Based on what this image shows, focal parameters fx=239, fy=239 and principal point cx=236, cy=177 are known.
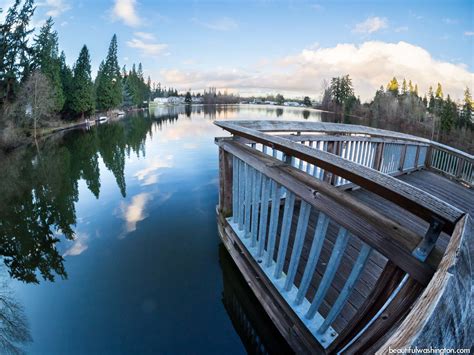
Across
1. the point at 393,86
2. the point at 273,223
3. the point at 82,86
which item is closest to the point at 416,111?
the point at 393,86

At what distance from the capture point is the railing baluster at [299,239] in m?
1.75

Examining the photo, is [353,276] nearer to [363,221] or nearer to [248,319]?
[363,221]

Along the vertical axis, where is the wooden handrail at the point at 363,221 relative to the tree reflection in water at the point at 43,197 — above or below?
above

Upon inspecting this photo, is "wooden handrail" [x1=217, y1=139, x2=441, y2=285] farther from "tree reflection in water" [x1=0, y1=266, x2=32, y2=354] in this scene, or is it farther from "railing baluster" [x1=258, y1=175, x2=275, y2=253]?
"tree reflection in water" [x1=0, y1=266, x2=32, y2=354]

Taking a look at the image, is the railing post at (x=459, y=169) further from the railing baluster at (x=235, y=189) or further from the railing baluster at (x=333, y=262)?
the railing baluster at (x=333, y=262)

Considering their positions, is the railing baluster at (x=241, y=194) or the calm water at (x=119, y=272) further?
the railing baluster at (x=241, y=194)

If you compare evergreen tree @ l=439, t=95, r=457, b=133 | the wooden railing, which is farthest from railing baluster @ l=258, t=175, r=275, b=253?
evergreen tree @ l=439, t=95, r=457, b=133

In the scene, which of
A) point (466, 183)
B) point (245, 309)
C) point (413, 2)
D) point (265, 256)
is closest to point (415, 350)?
point (265, 256)

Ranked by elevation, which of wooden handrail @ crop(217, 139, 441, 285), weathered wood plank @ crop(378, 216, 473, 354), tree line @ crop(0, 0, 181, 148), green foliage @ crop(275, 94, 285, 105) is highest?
green foliage @ crop(275, 94, 285, 105)

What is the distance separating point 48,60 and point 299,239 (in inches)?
1102

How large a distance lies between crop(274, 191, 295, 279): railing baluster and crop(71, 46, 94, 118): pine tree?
28.8m

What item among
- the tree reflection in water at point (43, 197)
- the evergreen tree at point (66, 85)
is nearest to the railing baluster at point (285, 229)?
the tree reflection in water at point (43, 197)

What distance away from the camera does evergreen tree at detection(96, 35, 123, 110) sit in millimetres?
31891

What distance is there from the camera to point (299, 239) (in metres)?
1.87
